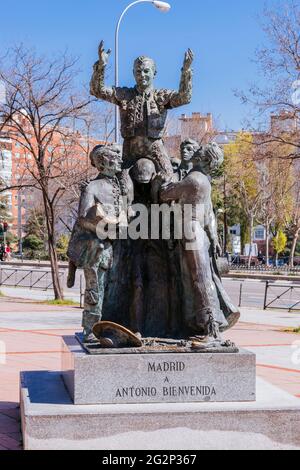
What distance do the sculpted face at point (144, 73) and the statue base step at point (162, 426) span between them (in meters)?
3.03

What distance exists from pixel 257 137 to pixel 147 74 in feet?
37.9

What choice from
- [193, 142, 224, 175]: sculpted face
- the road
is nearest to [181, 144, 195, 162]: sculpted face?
[193, 142, 224, 175]: sculpted face

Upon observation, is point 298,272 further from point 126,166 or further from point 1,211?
point 126,166

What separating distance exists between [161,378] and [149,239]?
1468mm

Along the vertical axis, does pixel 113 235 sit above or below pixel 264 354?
above

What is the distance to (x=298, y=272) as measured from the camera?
4578cm

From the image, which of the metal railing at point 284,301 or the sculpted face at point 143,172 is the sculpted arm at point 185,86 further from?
the metal railing at point 284,301

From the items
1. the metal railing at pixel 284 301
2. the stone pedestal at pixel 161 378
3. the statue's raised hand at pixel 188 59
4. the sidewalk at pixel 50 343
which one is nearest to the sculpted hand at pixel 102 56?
the statue's raised hand at pixel 188 59

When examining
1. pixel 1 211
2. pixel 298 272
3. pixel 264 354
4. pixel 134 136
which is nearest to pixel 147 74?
pixel 134 136

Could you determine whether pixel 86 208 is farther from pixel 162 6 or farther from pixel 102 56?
pixel 162 6

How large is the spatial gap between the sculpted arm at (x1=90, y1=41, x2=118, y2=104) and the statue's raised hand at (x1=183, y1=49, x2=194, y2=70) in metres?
0.70

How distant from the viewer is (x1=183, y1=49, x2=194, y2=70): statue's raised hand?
715 centimetres

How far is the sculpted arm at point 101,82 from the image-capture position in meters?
7.20

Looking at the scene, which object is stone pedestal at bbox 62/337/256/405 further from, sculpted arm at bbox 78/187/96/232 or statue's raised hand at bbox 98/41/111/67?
statue's raised hand at bbox 98/41/111/67
